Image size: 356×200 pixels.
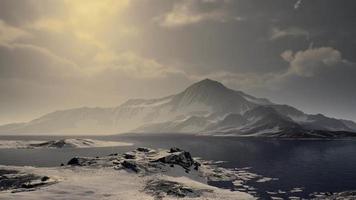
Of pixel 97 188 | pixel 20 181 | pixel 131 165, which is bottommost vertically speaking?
pixel 97 188

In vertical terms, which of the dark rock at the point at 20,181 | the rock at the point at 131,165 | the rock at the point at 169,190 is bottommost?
the rock at the point at 169,190

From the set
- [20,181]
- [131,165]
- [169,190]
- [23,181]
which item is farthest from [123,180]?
[20,181]

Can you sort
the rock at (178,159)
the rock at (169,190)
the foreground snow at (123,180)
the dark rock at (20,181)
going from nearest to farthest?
the foreground snow at (123,180)
the rock at (169,190)
the dark rock at (20,181)
the rock at (178,159)

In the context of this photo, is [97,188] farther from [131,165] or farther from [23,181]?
[131,165]

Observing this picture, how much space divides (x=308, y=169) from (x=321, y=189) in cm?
3794

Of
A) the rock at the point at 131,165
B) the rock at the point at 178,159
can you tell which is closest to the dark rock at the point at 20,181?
the rock at the point at 131,165

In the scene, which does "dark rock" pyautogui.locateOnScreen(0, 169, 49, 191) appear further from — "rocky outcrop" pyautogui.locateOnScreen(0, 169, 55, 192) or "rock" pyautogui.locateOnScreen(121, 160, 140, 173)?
"rock" pyautogui.locateOnScreen(121, 160, 140, 173)

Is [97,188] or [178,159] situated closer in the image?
[97,188]

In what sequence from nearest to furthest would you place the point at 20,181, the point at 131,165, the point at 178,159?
the point at 20,181 < the point at 131,165 < the point at 178,159

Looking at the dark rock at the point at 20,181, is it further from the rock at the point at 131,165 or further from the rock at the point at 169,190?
the rock at the point at 131,165

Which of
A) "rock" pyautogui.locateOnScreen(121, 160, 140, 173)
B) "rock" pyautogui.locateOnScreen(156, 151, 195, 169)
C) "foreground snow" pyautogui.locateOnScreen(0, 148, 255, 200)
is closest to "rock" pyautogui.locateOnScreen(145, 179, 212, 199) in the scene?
"foreground snow" pyautogui.locateOnScreen(0, 148, 255, 200)

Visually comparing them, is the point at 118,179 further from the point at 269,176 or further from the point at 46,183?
the point at 269,176

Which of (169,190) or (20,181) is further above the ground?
(20,181)

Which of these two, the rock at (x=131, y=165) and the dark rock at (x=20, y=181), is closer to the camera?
the dark rock at (x=20, y=181)
